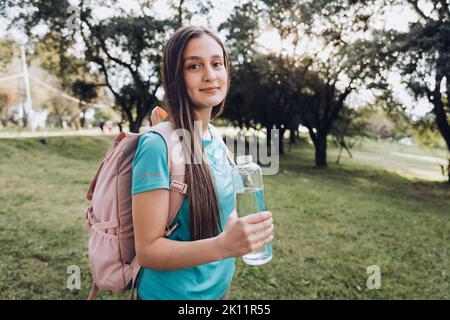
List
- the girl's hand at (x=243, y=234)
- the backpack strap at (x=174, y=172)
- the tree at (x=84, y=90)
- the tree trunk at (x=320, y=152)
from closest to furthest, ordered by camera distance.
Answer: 1. the girl's hand at (x=243, y=234)
2. the backpack strap at (x=174, y=172)
3. the tree trunk at (x=320, y=152)
4. the tree at (x=84, y=90)

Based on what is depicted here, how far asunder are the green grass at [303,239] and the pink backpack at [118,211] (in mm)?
3200

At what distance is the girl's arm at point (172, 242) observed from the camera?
3.83ft

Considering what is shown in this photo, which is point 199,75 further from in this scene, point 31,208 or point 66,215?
point 31,208

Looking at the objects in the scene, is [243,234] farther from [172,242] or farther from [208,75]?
[208,75]

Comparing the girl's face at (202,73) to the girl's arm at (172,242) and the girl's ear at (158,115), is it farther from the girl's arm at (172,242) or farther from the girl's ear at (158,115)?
the girl's arm at (172,242)

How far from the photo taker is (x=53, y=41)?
647 inches

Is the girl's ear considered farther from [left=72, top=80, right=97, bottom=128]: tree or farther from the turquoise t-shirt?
[left=72, top=80, right=97, bottom=128]: tree

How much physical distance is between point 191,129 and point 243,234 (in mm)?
525

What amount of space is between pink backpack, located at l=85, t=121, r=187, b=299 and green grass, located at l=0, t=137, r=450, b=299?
3.20 metres

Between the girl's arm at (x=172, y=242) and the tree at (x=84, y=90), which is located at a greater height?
the tree at (x=84, y=90)

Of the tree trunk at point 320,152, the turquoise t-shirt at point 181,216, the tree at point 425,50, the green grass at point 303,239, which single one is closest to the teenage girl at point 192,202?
the turquoise t-shirt at point 181,216

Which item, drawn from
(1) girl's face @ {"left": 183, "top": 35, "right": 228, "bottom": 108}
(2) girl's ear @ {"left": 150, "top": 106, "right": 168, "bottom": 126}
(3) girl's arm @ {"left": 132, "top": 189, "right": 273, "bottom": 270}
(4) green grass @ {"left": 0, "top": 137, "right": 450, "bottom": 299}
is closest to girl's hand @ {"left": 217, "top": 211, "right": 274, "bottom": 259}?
(3) girl's arm @ {"left": 132, "top": 189, "right": 273, "bottom": 270}

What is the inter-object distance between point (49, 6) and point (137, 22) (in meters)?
3.62

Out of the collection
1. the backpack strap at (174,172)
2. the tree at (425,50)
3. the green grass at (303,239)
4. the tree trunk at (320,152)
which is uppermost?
the tree at (425,50)
